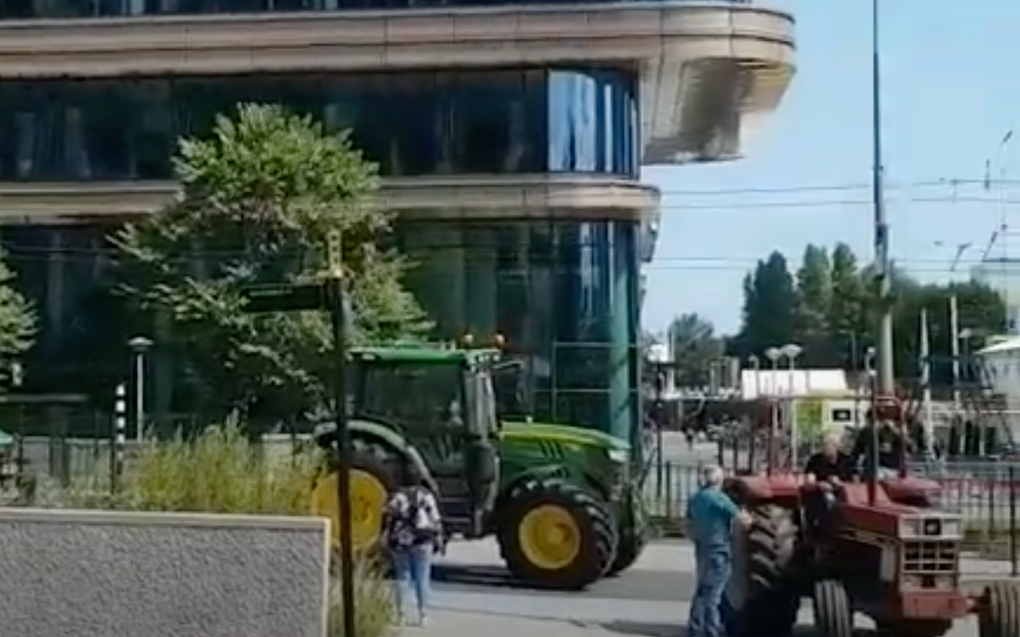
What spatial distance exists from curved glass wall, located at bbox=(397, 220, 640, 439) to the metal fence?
427 inches

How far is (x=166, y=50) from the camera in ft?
171

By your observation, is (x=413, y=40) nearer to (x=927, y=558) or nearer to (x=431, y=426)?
(x=431, y=426)

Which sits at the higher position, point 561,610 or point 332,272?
point 332,272

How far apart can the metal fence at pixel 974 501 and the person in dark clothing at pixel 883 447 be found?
19.8 ft

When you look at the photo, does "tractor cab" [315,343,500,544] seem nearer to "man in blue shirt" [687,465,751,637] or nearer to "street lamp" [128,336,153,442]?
"man in blue shirt" [687,465,751,637]

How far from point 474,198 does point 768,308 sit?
97749mm

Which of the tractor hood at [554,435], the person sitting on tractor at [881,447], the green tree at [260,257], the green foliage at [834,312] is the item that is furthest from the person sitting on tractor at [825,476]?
the green foliage at [834,312]

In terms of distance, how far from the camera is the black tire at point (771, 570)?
65.8 feet

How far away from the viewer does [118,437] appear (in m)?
32.6

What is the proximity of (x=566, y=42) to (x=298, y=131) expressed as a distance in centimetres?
Answer: 916

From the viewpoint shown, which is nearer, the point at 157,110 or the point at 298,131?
the point at 298,131

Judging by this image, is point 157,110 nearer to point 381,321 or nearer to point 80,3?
point 80,3

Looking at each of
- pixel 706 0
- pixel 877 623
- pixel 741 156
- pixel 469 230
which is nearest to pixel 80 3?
pixel 469 230

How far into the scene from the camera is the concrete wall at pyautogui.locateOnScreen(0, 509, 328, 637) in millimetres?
15586
